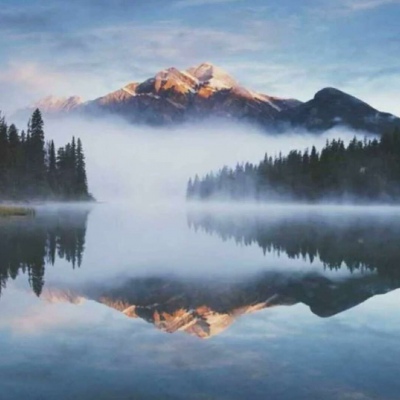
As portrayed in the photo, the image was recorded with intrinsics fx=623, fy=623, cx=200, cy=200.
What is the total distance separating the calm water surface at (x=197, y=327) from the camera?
11.0 metres

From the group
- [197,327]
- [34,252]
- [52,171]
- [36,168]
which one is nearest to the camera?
[197,327]

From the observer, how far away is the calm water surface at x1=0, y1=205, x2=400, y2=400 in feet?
36.0

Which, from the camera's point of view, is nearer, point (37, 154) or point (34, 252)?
point (34, 252)

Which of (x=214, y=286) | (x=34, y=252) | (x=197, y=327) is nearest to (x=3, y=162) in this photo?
(x=34, y=252)

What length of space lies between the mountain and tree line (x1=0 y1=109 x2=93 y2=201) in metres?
98.3

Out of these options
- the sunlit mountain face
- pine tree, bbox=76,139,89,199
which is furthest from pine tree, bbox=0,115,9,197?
the sunlit mountain face

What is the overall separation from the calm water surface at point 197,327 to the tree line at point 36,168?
92588 mm

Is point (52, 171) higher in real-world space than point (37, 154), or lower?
lower

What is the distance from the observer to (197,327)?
1559cm

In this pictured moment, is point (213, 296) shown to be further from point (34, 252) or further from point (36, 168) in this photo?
point (36, 168)

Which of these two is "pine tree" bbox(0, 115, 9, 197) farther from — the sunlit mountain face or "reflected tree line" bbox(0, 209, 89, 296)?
the sunlit mountain face

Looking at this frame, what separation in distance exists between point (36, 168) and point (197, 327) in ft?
412

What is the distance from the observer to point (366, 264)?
3002cm

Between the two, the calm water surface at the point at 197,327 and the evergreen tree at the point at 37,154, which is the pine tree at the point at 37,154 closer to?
the evergreen tree at the point at 37,154
